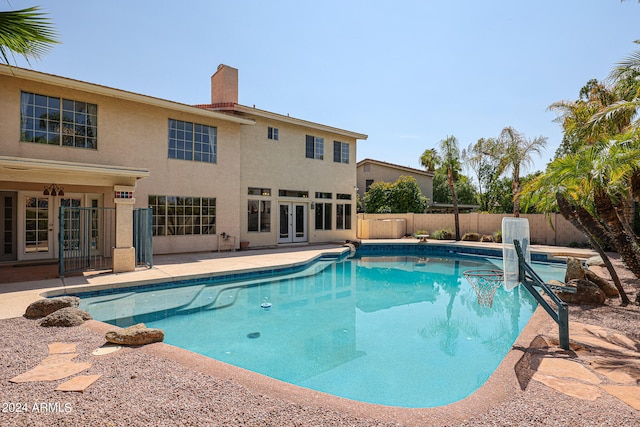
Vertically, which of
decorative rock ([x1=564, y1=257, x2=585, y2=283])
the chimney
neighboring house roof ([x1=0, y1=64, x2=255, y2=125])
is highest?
the chimney

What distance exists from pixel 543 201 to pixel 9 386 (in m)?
13.8

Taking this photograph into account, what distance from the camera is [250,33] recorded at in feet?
44.9

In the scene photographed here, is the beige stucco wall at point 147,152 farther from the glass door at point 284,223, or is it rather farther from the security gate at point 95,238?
the glass door at point 284,223

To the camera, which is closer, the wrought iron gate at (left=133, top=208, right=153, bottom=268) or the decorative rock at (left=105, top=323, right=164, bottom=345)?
the decorative rock at (left=105, top=323, right=164, bottom=345)

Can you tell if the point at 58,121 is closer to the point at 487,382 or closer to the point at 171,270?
the point at 171,270

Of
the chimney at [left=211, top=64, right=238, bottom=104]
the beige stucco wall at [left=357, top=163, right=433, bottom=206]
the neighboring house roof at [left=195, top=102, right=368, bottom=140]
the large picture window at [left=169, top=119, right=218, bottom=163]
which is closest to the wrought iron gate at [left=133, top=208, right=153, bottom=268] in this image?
the large picture window at [left=169, top=119, right=218, bottom=163]

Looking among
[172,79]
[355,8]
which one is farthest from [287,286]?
[172,79]

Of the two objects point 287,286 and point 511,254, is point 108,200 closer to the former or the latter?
point 287,286

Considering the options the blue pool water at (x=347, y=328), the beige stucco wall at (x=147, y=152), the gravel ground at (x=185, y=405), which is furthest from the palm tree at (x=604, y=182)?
the beige stucco wall at (x=147, y=152)

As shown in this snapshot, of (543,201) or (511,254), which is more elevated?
(543,201)

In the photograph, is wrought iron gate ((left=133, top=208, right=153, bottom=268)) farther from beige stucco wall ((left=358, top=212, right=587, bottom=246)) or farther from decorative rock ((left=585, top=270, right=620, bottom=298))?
beige stucco wall ((left=358, top=212, right=587, bottom=246))

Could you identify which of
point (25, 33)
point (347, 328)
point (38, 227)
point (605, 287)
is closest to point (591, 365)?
point (347, 328)

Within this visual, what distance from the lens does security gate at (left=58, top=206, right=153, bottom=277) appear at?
11.1 meters

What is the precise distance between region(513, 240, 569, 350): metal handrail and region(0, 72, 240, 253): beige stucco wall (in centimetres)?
1262
